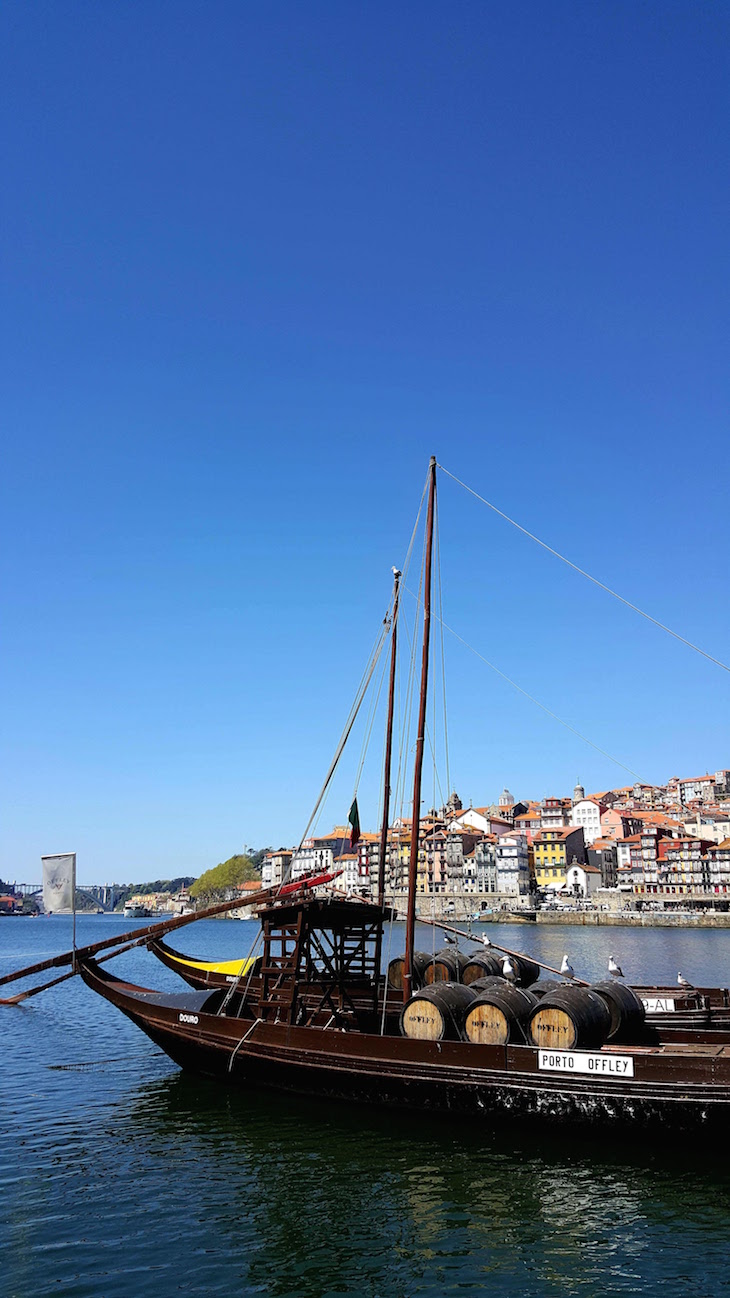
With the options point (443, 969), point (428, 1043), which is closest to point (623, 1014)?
point (428, 1043)

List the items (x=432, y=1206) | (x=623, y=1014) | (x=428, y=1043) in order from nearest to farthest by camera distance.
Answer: (x=432, y=1206), (x=428, y=1043), (x=623, y=1014)

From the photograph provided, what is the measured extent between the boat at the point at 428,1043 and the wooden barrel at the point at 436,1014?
0.03m

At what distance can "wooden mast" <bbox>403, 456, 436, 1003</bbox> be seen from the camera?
23.1m

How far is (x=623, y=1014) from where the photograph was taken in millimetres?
20484

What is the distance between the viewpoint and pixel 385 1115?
20.2 meters

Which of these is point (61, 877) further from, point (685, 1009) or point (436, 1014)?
point (685, 1009)

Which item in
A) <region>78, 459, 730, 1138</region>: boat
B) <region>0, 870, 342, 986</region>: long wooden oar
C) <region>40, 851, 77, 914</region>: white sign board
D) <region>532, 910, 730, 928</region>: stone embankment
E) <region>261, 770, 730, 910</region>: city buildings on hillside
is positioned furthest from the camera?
<region>261, 770, 730, 910</region>: city buildings on hillside

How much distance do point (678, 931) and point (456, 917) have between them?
199ft

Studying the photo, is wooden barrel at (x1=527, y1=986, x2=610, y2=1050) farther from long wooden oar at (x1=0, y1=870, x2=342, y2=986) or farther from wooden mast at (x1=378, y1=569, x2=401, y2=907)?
wooden mast at (x1=378, y1=569, x2=401, y2=907)

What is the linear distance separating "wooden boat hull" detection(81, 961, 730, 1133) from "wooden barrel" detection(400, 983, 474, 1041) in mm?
493

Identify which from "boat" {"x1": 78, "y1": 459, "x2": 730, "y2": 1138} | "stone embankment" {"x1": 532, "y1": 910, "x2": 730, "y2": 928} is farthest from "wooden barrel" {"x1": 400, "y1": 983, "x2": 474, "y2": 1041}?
"stone embankment" {"x1": 532, "y1": 910, "x2": 730, "y2": 928}

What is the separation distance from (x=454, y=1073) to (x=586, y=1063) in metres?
2.94

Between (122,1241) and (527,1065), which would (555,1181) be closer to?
(527,1065)

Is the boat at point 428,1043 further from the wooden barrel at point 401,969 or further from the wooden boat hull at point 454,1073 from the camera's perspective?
the wooden barrel at point 401,969
